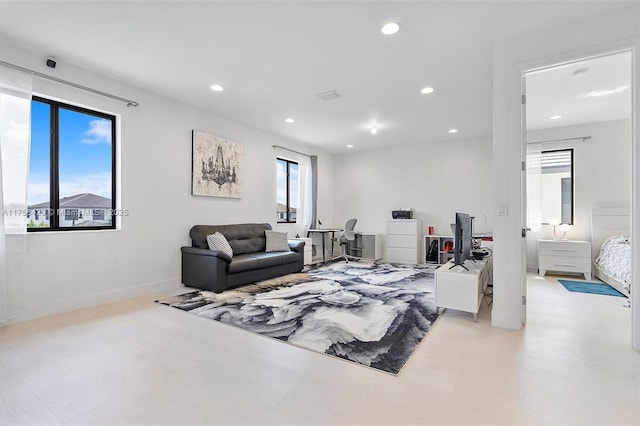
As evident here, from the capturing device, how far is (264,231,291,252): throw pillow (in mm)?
5414

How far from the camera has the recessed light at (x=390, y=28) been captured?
8.62 ft

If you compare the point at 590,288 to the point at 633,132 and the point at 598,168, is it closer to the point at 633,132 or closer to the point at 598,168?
the point at 598,168

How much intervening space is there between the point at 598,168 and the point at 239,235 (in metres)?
6.55

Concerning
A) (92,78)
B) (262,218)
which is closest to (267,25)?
(92,78)

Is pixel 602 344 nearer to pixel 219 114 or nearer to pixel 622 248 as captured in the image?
pixel 622 248

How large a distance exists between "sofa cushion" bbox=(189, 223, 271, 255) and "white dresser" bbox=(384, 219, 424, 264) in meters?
2.88

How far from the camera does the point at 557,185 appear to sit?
586cm

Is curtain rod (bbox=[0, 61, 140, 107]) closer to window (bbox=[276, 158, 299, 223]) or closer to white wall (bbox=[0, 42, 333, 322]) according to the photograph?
white wall (bbox=[0, 42, 333, 322])

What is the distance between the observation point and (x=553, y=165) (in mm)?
5898

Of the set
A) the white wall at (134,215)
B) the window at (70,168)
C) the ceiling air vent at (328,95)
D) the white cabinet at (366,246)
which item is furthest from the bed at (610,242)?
the window at (70,168)

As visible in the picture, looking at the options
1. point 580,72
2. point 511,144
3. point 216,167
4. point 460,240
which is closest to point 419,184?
point 580,72

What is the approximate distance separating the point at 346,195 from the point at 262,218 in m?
2.84

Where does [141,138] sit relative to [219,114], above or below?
below

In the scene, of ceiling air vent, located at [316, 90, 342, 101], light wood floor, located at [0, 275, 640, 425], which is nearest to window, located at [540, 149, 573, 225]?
light wood floor, located at [0, 275, 640, 425]
